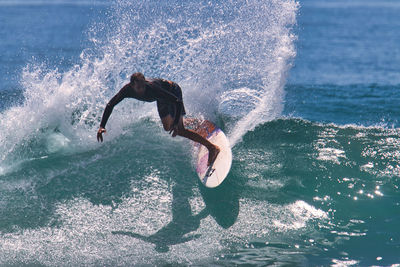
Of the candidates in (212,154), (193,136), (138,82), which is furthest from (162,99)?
(212,154)

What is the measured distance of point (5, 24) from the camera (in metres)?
26.7

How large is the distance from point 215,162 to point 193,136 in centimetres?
61

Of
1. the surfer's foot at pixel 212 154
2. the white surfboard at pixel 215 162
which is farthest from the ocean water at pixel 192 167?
the surfer's foot at pixel 212 154

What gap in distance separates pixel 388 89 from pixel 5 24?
22281mm

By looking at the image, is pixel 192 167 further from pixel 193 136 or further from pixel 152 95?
pixel 152 95

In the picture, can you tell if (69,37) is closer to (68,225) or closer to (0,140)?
(0,140)

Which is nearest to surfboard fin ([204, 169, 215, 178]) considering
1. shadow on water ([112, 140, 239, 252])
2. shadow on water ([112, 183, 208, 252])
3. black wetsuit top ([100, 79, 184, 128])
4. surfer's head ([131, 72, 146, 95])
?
shadow on water ([112, 140, 239, 252])

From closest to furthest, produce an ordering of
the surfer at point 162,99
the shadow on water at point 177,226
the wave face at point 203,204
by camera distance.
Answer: the wave face at point 203,204 < the shadow on water at point 177,226 < the surfer at point 162,99

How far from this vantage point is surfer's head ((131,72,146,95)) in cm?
629

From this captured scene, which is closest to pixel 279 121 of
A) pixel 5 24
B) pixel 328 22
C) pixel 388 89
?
pixel 388 89

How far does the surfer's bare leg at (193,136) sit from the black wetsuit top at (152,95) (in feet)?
0.99

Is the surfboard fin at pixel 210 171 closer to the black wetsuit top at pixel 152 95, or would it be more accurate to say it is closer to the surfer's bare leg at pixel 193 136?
the surfer's bare leg at pixel 193 136

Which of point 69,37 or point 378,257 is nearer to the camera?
point 378,257

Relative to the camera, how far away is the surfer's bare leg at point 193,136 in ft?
23.5
